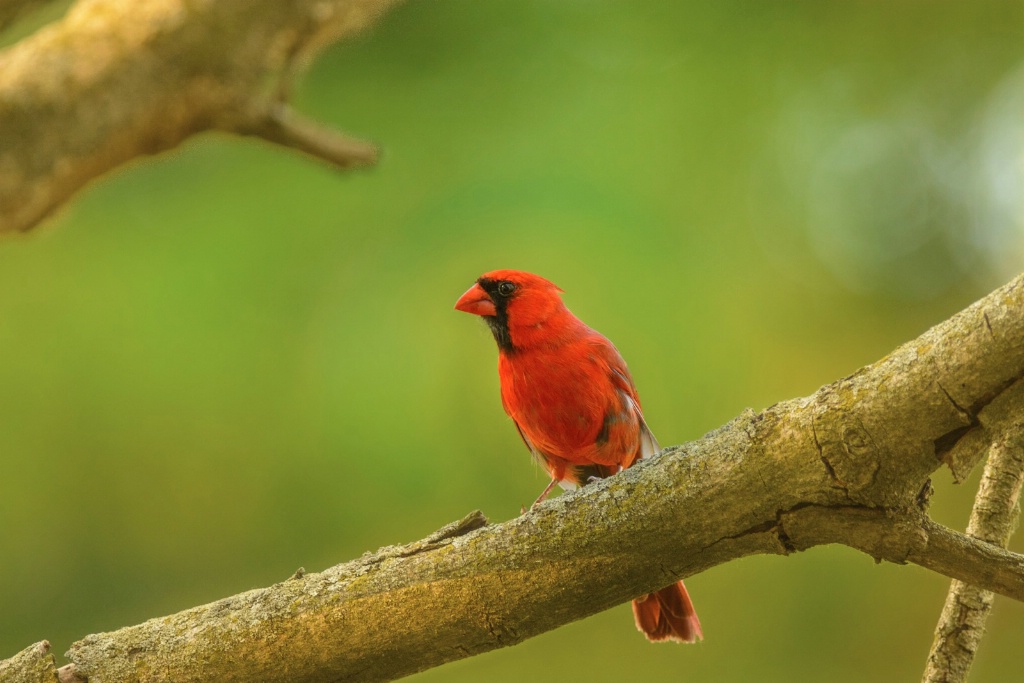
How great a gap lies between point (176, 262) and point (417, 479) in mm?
1732

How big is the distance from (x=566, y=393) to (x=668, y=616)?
74 centimetres

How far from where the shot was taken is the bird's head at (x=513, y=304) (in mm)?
3299

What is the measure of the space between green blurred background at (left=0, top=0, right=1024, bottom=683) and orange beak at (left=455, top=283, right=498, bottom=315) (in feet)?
4.09

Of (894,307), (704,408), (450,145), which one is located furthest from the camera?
(450,145)

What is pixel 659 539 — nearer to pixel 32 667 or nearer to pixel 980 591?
pixel 980 591

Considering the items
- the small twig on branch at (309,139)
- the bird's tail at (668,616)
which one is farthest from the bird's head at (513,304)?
the bird's tail at (668,616)

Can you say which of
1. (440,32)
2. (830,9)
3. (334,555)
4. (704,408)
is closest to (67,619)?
(334,555)

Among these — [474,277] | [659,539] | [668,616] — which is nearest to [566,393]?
[668,616]

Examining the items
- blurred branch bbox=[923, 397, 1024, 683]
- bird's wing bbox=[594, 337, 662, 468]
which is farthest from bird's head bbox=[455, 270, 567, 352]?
blurred branch bbox=[923, 397, 1024, 683]

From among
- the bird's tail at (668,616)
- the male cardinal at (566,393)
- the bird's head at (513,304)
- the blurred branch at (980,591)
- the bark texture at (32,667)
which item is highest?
the bird's head at (513,304)

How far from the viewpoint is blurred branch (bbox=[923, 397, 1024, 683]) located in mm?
1898

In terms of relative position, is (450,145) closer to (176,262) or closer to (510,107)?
(510,107)

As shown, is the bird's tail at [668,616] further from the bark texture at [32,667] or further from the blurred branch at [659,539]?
the bark texture at [32,667]

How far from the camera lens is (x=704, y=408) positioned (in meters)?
4.69
